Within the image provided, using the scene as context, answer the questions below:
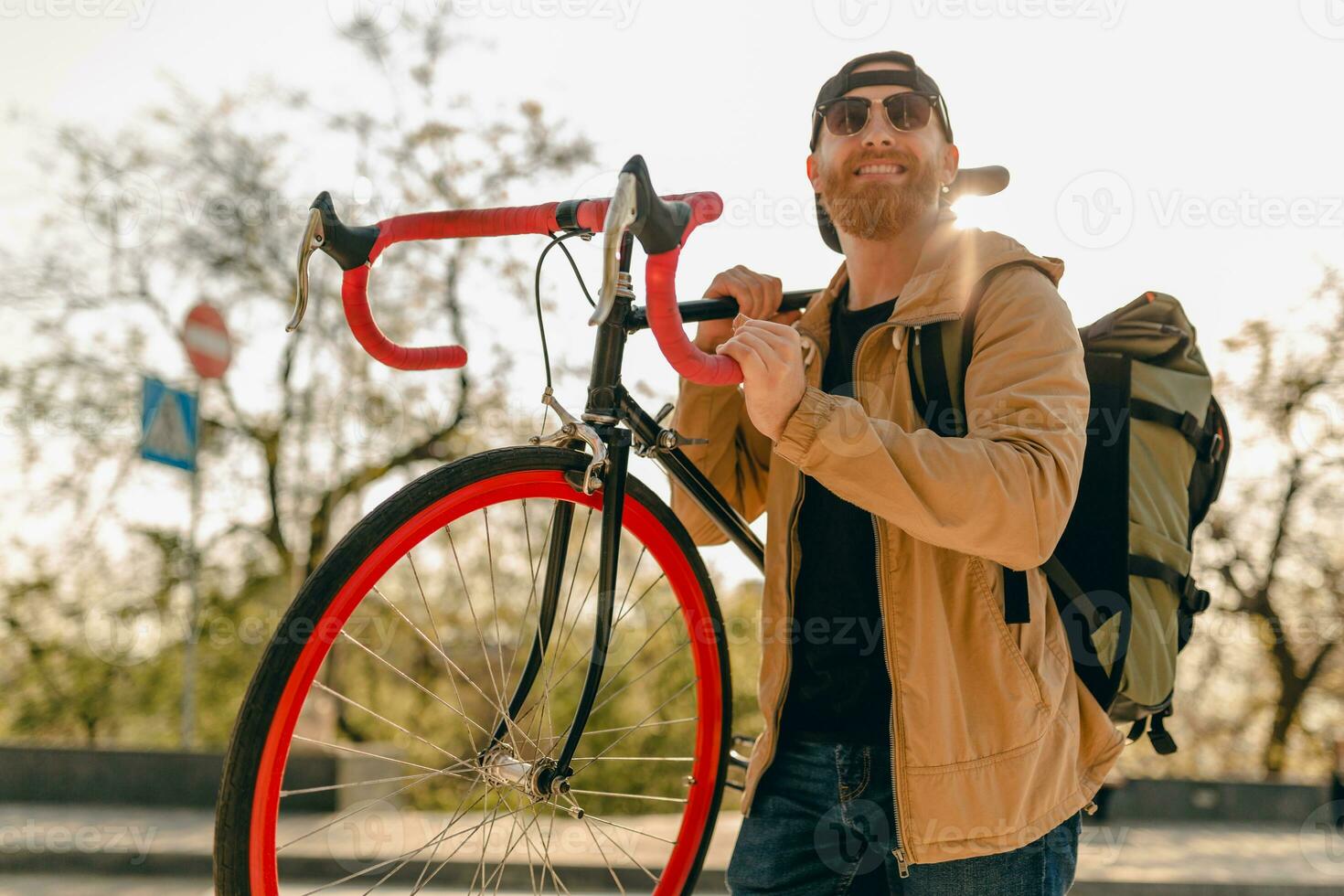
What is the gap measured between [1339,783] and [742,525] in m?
8.19

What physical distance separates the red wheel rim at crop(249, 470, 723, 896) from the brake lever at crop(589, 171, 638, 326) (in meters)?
0.41

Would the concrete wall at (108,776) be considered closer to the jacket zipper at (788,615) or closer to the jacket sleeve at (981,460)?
the jacket zipper at (788,615)

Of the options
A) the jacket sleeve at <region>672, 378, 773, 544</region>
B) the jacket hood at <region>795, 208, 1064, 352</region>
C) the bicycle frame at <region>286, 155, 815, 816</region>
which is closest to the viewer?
the bicycle frame at <region>286, 155, 815, 816</region>

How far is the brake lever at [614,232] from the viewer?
51.6 inches

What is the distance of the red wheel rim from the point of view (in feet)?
4.62

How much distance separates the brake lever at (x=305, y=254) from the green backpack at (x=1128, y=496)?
1.03m

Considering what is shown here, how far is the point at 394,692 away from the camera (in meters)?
15.8

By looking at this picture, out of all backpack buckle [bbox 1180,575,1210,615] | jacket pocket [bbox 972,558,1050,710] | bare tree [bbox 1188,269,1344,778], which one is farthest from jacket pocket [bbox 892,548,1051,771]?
bare tree [bbox 1188,269,1344,778]

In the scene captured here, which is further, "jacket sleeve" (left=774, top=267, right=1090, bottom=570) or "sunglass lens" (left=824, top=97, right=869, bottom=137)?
"sunglass lens" (left=824, top=97, right=869, bottom=137)

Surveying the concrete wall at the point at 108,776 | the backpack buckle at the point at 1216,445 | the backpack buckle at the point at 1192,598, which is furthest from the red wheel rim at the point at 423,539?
the concrete wall at the point at 108,776

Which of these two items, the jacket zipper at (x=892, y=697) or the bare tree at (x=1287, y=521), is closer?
the jacket zipper at (x=892, y=697)

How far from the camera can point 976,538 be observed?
1673 millimetres

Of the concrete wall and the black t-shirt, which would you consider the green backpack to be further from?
the concrete wall

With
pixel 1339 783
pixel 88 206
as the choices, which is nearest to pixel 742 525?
pixel 1339 783
